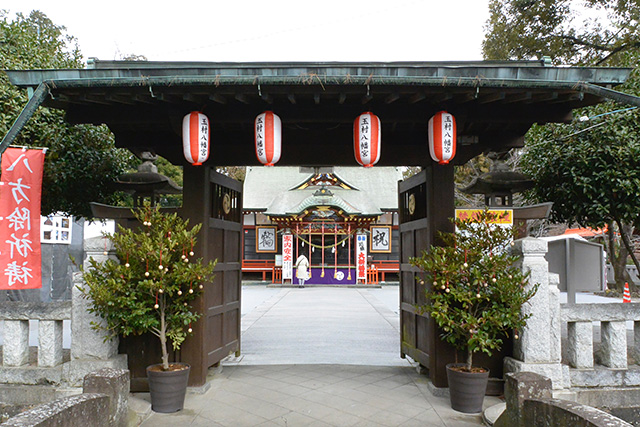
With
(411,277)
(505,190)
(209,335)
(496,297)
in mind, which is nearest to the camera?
(496,297)

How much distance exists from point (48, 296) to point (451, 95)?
14472 mm

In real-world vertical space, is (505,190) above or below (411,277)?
above

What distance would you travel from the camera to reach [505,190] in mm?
7789

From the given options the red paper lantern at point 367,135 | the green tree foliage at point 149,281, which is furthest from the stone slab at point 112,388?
the red paper lantern at point 367,135

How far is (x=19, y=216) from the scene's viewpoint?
5.58 meters

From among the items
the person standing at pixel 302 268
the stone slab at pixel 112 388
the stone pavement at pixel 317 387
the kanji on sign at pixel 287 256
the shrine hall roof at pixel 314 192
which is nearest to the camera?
the stone slab at pixel 112 388

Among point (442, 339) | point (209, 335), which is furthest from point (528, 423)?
point (209, 335)

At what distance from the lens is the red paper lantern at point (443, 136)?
518 centimetres

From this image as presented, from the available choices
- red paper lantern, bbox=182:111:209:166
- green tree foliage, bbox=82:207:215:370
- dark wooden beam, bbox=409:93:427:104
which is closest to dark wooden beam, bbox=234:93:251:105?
red paper lantern, bbox=182:111:209:166

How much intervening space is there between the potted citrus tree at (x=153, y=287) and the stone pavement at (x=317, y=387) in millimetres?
450

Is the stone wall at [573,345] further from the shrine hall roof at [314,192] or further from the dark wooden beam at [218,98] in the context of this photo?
the shrine hall roof at [314,192]

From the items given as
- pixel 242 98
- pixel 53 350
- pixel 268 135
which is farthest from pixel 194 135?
pixel 53 350

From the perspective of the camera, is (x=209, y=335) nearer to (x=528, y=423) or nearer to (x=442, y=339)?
(x=442, y=339)

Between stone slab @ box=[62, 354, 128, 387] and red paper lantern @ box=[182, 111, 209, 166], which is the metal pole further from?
stone slab @ box=[62, 354, 128, 387]
